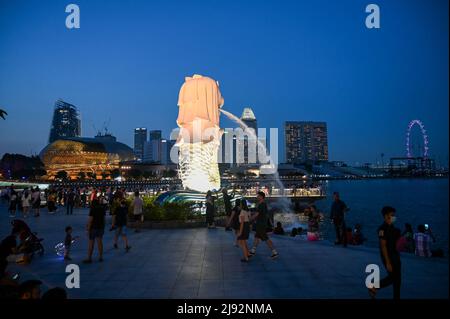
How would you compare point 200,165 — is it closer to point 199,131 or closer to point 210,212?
point 199,131

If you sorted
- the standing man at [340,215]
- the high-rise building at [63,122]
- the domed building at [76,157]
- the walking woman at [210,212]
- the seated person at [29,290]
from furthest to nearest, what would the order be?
the high-rise building at [63,122]
the domed building at [76,157]
the walking woman at [210,212]
the standing man at [340,215]
the seated person at [29,290]

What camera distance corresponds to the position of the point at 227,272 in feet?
25.1

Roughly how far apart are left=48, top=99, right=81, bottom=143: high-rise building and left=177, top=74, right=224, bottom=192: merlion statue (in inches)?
7242

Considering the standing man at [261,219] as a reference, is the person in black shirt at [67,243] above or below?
below

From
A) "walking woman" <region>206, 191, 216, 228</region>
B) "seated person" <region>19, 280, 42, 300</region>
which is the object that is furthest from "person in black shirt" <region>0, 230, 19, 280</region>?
"walking woman" <region>206, 191, 216, 228</region>

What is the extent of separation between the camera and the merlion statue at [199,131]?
18.0m

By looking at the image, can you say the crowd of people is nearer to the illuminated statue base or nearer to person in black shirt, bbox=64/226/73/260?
person in black shirt, bbox=64/226/73/260

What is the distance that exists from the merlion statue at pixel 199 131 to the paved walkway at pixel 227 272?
7300mm

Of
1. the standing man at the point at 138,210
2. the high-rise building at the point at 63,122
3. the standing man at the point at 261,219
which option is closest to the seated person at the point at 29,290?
the standing man at the point at 261,219

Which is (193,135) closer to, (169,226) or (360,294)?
(169,226)

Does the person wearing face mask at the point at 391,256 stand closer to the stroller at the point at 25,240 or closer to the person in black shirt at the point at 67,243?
the person in black shirt at the point at 67,243

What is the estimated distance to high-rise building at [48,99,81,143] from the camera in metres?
185

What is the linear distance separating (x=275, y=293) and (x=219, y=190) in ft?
42.2

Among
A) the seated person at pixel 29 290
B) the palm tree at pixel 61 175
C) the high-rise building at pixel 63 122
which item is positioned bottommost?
the seated person at pixel 29 290
